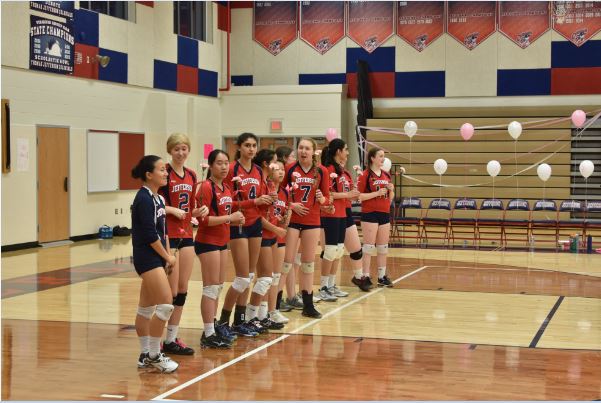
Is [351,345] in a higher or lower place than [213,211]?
lower

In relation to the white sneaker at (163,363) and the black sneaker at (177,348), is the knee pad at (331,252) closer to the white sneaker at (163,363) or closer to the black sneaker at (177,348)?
the black sneaker at (177,348)

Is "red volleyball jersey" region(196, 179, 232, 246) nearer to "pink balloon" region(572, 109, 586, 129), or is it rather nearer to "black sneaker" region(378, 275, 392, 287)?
"black sneaker" region(378, 275, 392, 287)

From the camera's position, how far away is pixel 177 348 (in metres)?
6.19

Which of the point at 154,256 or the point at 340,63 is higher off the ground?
the point at 340,63

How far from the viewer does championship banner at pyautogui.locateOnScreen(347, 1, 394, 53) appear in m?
19.7

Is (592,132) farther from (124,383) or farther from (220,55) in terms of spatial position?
(124,383)

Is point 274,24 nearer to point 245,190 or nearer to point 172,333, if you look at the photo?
point 245,190

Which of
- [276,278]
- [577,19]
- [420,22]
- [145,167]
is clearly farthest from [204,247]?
[577,19]

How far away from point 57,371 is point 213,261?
4.47ft

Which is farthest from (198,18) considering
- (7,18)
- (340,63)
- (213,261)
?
(213,261)

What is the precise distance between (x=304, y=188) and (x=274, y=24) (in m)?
13.5

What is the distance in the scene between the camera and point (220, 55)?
20.1m

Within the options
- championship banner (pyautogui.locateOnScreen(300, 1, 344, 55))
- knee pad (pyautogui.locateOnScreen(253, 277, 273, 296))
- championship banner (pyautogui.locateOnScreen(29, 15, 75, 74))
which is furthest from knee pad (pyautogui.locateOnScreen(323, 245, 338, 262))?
championship banner (pyautogui.locateOnScreen(300, 1, 344, 55))

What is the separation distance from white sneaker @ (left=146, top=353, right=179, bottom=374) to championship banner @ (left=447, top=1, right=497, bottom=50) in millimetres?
15066
